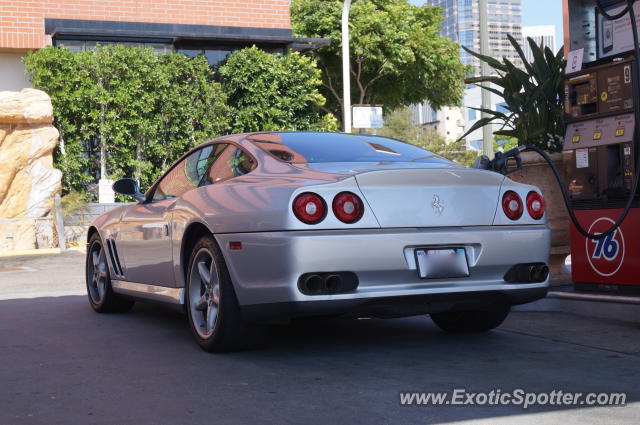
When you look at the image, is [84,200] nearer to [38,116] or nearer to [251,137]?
[38,116]

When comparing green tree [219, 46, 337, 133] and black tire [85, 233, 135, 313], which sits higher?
green tree [219, 46, 337, 133]

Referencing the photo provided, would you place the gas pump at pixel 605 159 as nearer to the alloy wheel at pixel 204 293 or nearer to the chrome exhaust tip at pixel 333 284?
the chrome exhaust tip at pixel 333 284

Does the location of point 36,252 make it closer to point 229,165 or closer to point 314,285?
point 229,165

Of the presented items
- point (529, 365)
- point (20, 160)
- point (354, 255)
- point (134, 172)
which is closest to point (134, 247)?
point (354, 255)

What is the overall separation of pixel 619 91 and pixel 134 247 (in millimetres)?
3940

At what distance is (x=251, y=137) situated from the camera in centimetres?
625

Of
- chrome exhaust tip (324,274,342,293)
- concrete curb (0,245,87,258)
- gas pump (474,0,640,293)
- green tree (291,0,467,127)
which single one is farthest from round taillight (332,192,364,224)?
green tree (291,0,467,127)

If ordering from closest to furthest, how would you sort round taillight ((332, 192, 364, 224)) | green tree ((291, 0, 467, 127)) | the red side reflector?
round taillight ((332, 192, 364, 224))
the red side reflector
green tree ((291, 0, 467, 127))

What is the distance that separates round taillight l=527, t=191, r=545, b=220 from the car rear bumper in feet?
0.91

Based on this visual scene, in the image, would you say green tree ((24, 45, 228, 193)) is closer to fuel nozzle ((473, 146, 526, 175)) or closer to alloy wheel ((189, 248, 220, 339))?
alloy wheel ((189, 248, 220, 339))

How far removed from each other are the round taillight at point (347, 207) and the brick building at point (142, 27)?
58.1 feet

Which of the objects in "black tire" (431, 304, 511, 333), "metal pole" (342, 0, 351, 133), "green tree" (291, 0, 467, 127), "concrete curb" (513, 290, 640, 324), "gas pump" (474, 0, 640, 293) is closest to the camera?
"black tire" (431, 304, 511, 333)

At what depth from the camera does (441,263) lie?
522 cm

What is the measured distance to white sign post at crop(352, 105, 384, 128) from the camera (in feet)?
55.4
